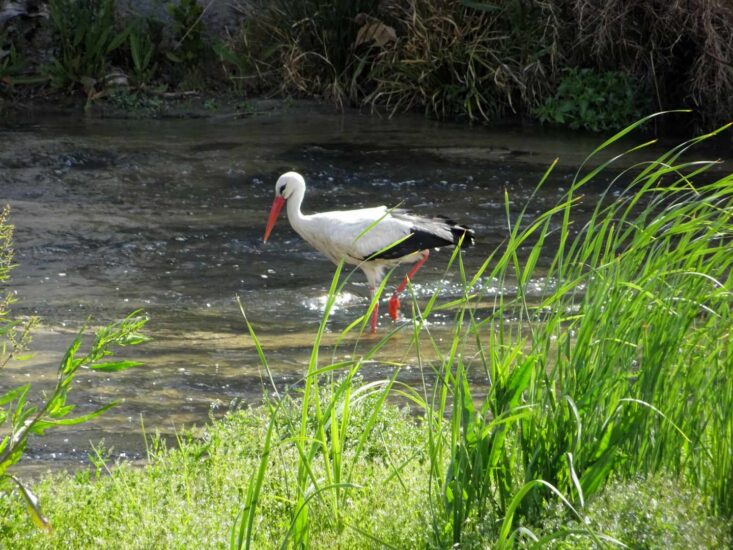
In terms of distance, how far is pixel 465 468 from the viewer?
3.08m

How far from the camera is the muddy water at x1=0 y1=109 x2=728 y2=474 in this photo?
245 inches

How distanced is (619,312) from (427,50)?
10840 mm

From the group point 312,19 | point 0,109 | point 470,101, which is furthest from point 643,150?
point 0,109

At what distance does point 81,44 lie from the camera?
14617mm

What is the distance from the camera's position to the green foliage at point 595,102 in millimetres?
13383

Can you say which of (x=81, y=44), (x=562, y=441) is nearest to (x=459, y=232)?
(x=562, y=441)

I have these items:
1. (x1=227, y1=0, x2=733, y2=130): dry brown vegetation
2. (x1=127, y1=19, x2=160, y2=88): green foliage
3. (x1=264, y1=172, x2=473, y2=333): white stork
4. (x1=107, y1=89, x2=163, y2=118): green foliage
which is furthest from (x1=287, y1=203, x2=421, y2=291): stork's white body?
(x1=127, y1=19, x2=160, y2=88): green foliage

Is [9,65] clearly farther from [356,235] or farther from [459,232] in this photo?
[459,232]

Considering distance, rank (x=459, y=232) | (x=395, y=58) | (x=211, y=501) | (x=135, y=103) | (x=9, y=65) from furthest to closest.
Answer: (x=9, y=65) → (x=135, y=103) → (x=395, y=58) → (x=459, y=232) → (x=211, y=501)

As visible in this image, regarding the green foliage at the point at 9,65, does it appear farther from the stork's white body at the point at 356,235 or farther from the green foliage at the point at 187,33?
the stork's white body at the point at 356,235

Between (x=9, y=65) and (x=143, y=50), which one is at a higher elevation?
(x=143, y=50)

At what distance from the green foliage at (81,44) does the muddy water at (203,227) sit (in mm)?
1085

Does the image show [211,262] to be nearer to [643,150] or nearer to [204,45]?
[643,150]

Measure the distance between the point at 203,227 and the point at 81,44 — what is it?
226 inches
